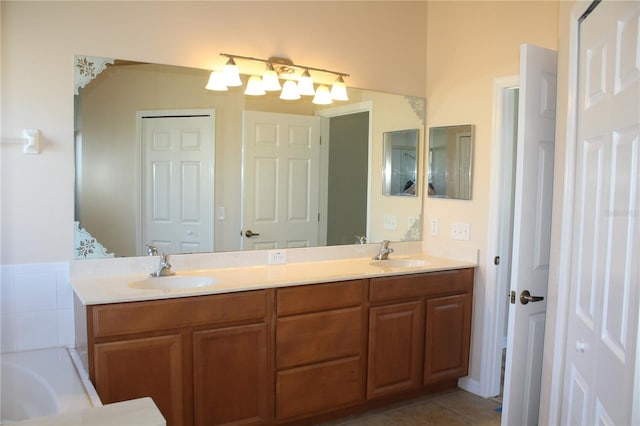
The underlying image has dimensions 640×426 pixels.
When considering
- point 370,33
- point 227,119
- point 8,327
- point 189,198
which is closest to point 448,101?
point 370,33

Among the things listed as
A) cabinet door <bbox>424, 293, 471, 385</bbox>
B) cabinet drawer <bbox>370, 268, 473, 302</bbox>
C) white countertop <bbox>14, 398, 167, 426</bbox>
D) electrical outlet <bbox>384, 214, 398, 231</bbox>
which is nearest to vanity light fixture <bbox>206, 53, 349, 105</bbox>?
electrical outlet <bbox>384, 214, 398, 231</bbox>

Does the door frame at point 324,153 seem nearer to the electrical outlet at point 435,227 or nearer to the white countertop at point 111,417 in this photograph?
the electrical outlet at point 435,227

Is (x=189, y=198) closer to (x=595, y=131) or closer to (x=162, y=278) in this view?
(x=162, y=278)

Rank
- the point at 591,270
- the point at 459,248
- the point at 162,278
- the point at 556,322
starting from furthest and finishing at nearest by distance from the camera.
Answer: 1. the point at 459,248
2. the point at 162,278
3. the point at 556,322
4. the point at 591,270

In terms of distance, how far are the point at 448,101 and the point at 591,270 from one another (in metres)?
2.13

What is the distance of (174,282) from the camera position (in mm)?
2627

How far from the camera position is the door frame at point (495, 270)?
312 cm

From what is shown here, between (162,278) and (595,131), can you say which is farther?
(162,278)

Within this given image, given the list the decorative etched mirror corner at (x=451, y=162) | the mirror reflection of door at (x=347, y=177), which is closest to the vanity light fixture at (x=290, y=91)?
the mirror reflection of door at (x=347, y=177)

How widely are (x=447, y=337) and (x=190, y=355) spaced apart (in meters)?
1.70

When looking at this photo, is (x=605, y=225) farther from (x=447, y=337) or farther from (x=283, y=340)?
(x=447, y=337)

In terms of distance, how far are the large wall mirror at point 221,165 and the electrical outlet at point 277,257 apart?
5 cm

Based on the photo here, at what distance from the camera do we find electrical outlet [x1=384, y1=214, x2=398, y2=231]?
3.56m

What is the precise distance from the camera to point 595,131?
1.60 metres
